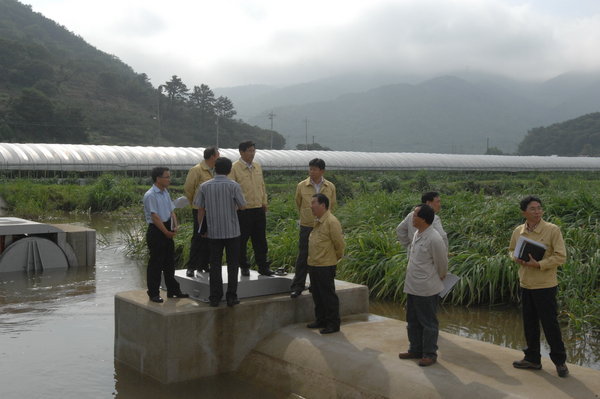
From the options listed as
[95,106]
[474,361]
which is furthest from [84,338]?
[95,106]

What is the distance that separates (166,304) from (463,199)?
939 cm

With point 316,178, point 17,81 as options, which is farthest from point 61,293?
point 17,81

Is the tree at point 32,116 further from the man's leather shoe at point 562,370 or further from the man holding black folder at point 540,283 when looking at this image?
the man's leather shoe at point 562,370

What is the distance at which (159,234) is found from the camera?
260 inches

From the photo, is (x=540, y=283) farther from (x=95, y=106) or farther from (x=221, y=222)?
(x=95, y=106)

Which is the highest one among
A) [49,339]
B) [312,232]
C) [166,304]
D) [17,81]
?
[17,81]

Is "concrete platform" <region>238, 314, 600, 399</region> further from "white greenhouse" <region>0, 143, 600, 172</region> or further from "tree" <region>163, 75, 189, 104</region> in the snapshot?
"tree" <region>163, 75, 189, 104</region>

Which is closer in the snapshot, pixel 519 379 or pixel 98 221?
pixel 519 379

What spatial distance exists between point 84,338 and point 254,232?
2.40 metres

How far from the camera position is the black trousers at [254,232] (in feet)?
24.1

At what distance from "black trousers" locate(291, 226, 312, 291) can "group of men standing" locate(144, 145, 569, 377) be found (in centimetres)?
1

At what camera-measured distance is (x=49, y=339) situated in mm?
7480

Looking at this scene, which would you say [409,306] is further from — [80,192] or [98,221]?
[80,192]

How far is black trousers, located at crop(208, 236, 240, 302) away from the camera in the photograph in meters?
6.36
